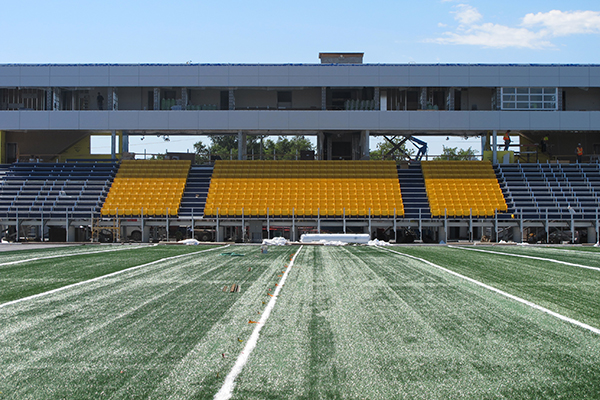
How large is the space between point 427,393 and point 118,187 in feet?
109

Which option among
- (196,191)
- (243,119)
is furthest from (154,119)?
(196,191)

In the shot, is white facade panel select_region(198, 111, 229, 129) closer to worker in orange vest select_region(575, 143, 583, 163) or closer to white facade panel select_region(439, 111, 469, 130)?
white facade panel select_region(439, 111, 469, 130)

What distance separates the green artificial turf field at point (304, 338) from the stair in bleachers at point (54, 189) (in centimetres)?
2328

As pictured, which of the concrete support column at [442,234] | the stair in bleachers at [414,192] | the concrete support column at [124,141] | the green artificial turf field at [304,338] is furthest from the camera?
the concrete support column at [124,141]

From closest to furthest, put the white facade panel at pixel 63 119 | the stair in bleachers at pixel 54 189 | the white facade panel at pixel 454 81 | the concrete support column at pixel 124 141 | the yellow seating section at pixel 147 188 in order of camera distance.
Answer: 1. the yellow seating section at pixel 147 188
2. the stair in bleachers at pixel 54 189
3. the white facade panel at pixel 63 119
4. the white facade panel at pixel 454 81
5. the concrete support column at pixel 124 141

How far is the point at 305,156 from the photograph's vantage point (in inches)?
1570

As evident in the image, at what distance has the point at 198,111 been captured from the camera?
3784 centimetres

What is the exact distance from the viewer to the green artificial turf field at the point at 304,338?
173 inches

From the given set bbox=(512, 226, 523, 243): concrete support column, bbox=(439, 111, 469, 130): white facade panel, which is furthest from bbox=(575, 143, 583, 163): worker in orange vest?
bbox=(512, 226, 523, 243): concrete support column

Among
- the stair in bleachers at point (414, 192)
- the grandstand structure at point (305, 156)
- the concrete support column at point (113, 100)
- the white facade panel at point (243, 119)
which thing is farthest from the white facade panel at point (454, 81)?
the concrete support column at point (113, 100)

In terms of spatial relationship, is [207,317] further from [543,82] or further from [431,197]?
[543,82]

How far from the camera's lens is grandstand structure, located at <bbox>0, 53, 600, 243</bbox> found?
1228 inches

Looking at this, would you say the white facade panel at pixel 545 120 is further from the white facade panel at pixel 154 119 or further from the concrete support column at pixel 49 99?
the concrete support column at pixel 49 99

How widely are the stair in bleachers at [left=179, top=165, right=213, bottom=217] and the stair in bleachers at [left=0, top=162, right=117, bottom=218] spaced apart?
18.2 ft
